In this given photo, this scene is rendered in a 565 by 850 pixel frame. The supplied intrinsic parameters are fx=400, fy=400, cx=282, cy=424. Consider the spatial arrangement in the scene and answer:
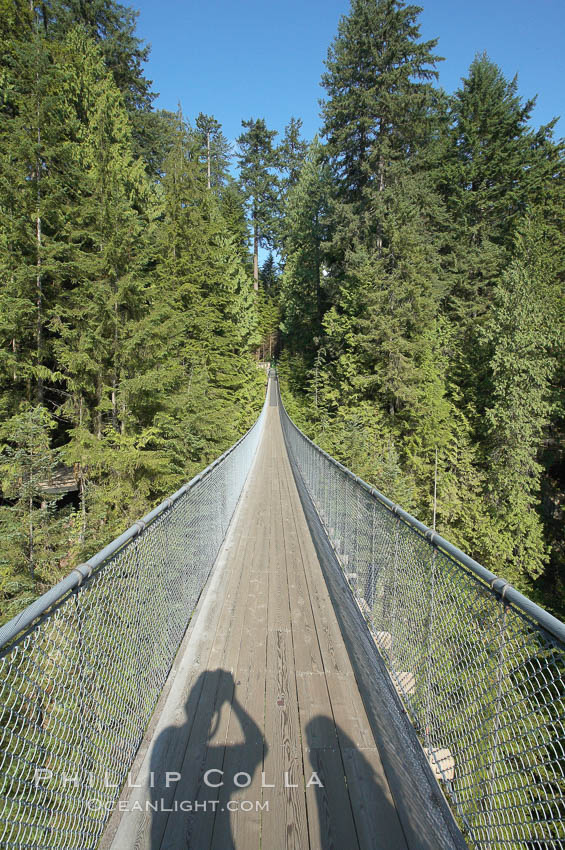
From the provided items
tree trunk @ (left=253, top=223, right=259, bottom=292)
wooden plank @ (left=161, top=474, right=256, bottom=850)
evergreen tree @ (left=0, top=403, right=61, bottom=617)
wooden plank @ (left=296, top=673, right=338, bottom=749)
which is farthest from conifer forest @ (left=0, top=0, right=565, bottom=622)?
tree trunk @ (left=253, top=223, right=259, bottom=292)

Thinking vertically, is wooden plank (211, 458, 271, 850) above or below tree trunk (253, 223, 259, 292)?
below

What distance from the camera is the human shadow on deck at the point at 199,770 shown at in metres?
1.90

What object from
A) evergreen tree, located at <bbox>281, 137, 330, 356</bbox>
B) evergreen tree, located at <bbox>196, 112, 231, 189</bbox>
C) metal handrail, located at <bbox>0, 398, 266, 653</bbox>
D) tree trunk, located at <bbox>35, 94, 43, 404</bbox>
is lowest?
metal handrail, located at <bbox>0, 398, 266, 653</bbox>

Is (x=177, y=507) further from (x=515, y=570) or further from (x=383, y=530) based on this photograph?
(x=515, y=570)

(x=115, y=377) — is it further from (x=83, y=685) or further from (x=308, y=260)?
(x=308, y=260)

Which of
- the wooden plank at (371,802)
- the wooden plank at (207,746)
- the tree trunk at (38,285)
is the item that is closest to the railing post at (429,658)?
the wooden plank at (371,802)

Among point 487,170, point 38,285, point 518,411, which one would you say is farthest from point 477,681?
point 487,170

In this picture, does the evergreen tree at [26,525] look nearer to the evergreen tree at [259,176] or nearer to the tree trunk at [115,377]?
the tree trunk at [115,377]

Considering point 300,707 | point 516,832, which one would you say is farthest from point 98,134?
point 516,832

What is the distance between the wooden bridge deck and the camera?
6.27 feet

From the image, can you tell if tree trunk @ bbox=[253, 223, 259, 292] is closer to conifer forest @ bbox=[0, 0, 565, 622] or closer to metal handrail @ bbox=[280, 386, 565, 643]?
conifer forest @ bbox=[0, 0, 565, 622]

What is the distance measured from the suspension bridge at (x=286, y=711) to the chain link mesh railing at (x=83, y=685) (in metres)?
0.01

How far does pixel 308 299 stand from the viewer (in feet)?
98.5

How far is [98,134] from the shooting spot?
1027 centimetres
